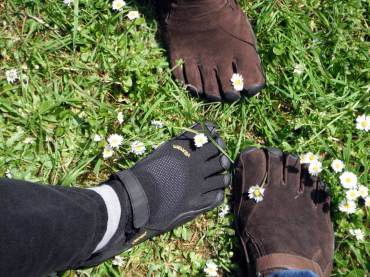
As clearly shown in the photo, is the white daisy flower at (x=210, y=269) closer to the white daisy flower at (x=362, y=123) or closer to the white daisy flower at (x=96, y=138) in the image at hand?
the white daisy flower at (x=96, y=138)

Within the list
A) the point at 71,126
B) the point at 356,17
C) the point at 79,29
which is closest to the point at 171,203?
the point at 71,126

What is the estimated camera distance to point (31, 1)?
2125 mm

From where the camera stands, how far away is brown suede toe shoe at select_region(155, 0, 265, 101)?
2.03 metres

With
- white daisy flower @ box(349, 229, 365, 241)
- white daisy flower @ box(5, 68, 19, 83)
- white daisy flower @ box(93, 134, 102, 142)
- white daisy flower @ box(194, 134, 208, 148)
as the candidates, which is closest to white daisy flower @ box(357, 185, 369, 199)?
white daisy flower @ box(349, 229, 365, 241)

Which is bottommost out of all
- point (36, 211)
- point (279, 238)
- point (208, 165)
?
point (279, 238)

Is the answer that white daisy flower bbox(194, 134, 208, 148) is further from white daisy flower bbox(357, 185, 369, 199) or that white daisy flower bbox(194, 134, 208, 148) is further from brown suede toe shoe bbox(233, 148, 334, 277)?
white daisy flower bbox(357, 185, 369, 199)

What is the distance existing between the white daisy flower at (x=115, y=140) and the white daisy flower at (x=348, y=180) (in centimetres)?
88

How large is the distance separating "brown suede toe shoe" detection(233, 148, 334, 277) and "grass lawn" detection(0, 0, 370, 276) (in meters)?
0.06

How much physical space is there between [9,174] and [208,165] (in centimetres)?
81

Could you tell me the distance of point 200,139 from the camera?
81.0 inches

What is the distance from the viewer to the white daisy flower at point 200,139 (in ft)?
6.75

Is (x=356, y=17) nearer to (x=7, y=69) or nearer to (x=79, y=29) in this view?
(x=79, y=29)

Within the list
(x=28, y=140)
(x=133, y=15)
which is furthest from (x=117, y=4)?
(x=28, y=140)

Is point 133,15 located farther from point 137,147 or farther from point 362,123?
point 362,123
